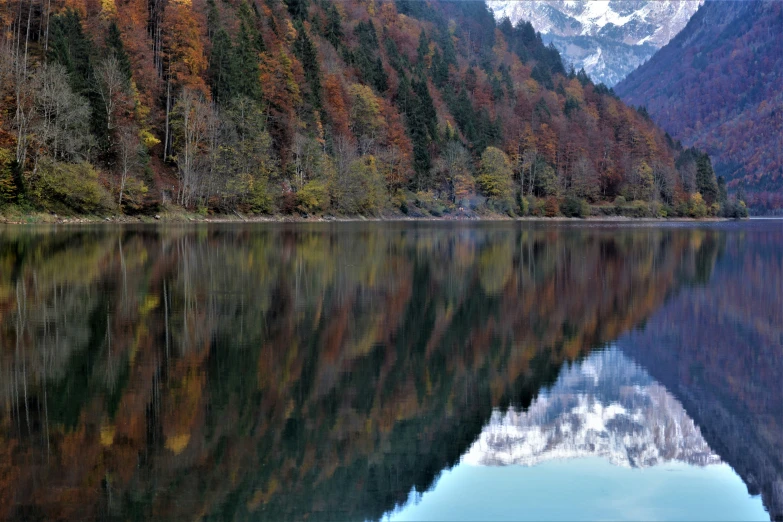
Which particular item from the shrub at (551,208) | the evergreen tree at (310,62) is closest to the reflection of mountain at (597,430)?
the evergreen tree at (310,62)

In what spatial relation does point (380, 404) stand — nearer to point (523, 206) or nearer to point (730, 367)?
point (730, 367)

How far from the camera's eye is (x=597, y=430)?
37.7ft

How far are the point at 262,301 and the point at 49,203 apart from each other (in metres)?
50.8

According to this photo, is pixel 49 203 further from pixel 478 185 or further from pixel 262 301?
pixel 478 185

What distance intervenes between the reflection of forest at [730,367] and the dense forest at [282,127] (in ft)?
173

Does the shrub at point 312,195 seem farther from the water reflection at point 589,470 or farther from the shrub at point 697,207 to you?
the shrub at point 697,207

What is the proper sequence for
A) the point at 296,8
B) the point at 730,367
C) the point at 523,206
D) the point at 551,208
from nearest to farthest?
the point at 730,367 → the point at 296,8 → the point at 523,206 → the point at 551,208

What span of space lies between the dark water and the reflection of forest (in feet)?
0.18

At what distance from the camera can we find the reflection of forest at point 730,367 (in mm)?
10586

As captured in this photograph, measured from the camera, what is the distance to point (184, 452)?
984 centimetres

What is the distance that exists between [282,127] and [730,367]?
3785 inches

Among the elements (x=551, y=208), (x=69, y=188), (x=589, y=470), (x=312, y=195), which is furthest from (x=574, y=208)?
(x=589, y=470)

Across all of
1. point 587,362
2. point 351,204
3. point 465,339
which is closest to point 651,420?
point 587,362

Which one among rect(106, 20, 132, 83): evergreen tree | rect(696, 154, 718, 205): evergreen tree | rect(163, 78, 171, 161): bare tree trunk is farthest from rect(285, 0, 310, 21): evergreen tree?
rect(696, 154, 718, 205): evergreen tree
